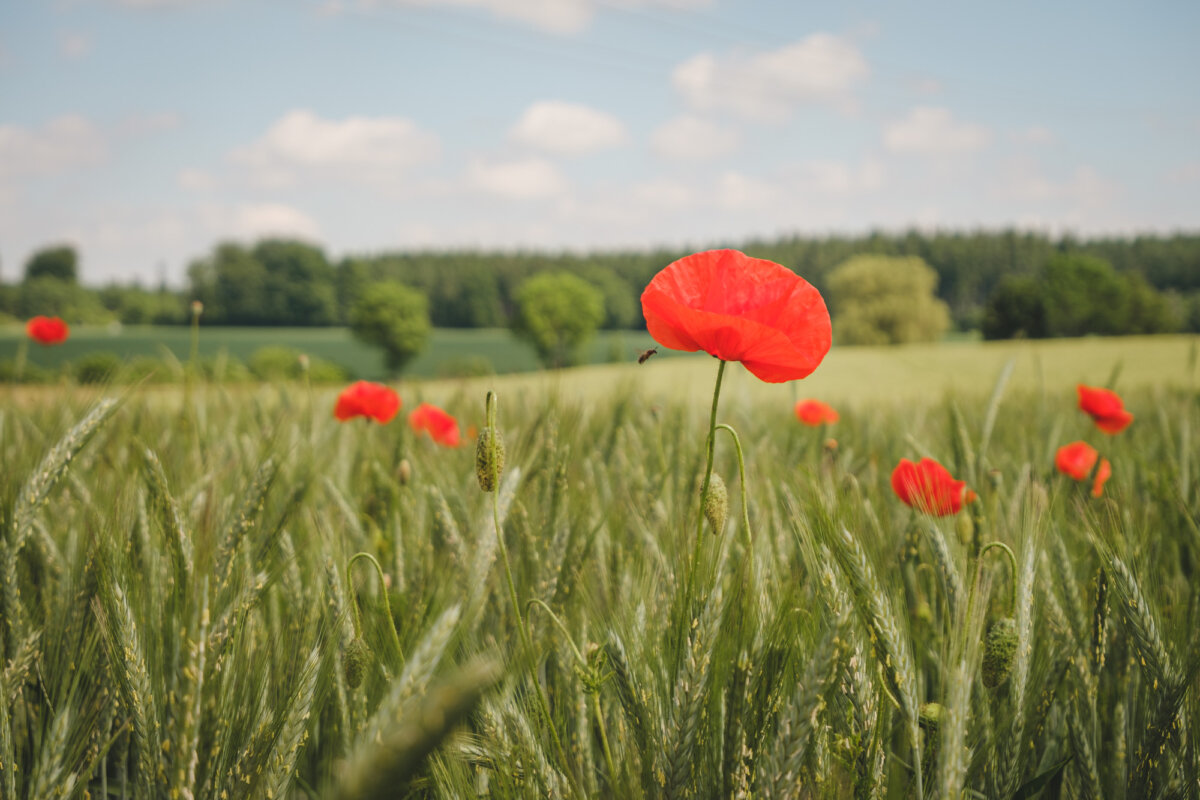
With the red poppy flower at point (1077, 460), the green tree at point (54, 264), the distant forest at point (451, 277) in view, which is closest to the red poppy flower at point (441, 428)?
the red poppy flower at point (1077, 460)

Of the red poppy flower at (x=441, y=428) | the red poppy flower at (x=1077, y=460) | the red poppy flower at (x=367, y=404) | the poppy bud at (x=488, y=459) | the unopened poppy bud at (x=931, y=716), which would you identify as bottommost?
the unopened poppy bud at (x=931, y=716)

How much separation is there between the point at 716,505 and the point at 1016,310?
5435 cm

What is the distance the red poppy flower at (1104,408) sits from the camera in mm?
2100

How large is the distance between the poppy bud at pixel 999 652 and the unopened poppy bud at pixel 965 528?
0.46m

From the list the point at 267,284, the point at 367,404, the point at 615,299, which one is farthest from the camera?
the point at 615,299

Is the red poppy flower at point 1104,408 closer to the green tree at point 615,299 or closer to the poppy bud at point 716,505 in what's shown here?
the poppy bud at point 716,505

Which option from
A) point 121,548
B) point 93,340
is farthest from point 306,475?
point 93,340

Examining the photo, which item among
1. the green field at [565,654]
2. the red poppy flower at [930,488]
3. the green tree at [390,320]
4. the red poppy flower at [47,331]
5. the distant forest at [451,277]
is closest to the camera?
the green field at [565,654]

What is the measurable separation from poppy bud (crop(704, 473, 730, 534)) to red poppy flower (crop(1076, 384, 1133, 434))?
1.94 metres

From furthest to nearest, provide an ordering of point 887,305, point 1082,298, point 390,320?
1. point 390,320
2. point 1082,298
3. point 887,305

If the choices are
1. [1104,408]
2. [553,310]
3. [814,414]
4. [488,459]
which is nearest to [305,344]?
[553,310]

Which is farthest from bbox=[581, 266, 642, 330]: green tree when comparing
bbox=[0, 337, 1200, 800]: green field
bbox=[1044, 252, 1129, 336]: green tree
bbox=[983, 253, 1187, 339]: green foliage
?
bbox=[0, 337, 1200, 800]: green field

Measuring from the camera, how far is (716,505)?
72 cm

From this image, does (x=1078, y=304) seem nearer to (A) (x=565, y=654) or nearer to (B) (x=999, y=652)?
(B) (x=999, y=652)
